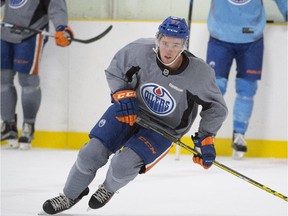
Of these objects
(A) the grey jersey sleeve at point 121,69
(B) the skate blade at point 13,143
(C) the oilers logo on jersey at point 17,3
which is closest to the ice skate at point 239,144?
(B) the skate blade at point 13,143

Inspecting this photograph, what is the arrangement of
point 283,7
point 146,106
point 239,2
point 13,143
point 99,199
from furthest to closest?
point 13,143
point 283,7
point 239,2
point 146,106
point 99,199

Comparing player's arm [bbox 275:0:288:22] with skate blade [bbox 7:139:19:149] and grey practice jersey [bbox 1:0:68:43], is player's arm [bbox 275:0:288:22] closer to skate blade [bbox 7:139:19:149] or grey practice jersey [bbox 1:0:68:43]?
grey practice jersey [bbox 1:0:68:43]

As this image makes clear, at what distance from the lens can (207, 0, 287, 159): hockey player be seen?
4660 mm

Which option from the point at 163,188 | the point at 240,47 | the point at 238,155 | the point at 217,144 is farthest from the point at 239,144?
the point at 163,188

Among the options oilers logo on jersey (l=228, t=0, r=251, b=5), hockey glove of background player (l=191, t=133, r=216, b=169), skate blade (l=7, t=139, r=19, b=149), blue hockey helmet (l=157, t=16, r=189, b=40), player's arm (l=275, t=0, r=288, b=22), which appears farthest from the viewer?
skate blade (l=7, t=139, r=19, b=149)

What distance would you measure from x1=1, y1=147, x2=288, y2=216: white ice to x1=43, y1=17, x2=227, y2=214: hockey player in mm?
232

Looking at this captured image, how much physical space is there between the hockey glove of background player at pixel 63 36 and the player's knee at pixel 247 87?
1.12m

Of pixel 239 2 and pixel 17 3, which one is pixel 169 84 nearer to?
pixel 239 2

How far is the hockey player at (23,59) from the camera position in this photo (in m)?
4.76

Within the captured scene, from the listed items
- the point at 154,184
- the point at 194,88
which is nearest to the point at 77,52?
the point at 154,184

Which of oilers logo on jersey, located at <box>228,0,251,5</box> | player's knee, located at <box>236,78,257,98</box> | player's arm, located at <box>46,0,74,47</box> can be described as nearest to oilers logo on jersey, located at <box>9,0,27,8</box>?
player's arm, located at <box>46,0,74,47</box>

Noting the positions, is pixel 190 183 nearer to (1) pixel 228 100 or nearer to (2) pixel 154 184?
(2) pixel 154 184

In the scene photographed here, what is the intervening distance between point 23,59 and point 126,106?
208cm

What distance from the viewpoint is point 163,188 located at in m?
3.70
